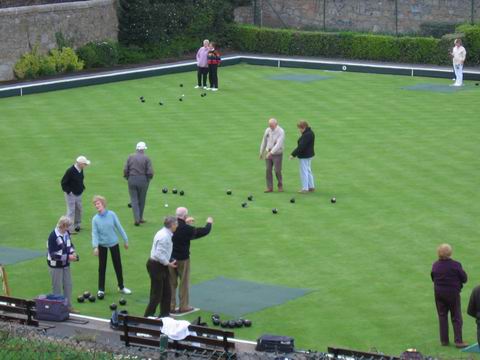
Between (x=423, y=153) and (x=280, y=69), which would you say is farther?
(x=280, y=69)

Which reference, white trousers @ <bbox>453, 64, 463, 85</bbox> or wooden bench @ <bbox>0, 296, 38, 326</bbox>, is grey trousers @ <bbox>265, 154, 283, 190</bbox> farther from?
white trousers @ <bbox>453, 64, 463, 85</bbox>

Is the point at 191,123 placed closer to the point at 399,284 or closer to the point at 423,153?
the point at 423,153

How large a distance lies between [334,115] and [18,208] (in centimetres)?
1258

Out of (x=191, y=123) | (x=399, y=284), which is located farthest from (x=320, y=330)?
(x=191, y=123)

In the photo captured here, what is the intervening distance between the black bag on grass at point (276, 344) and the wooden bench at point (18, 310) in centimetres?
326

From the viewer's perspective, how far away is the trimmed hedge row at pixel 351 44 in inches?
1682

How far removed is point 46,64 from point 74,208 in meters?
19.6

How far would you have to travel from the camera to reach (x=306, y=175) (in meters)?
25.1

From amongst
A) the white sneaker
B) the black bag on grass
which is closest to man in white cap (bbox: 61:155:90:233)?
the white sneaker

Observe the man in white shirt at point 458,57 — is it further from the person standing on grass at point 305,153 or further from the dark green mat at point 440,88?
the person standing on grass at point 305,153

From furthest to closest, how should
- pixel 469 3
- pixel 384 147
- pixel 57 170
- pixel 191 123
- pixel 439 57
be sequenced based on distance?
pixel 469 3 < pixel 439 57 < pixel 191 123 < pixel 384 147 < pixel 57 170

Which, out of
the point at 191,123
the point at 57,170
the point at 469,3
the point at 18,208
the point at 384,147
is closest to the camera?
the point at 18,208

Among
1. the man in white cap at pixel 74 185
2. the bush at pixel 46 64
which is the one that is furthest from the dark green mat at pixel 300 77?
the man in white cap at pixel 74 185

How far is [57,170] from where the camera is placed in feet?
90.3
